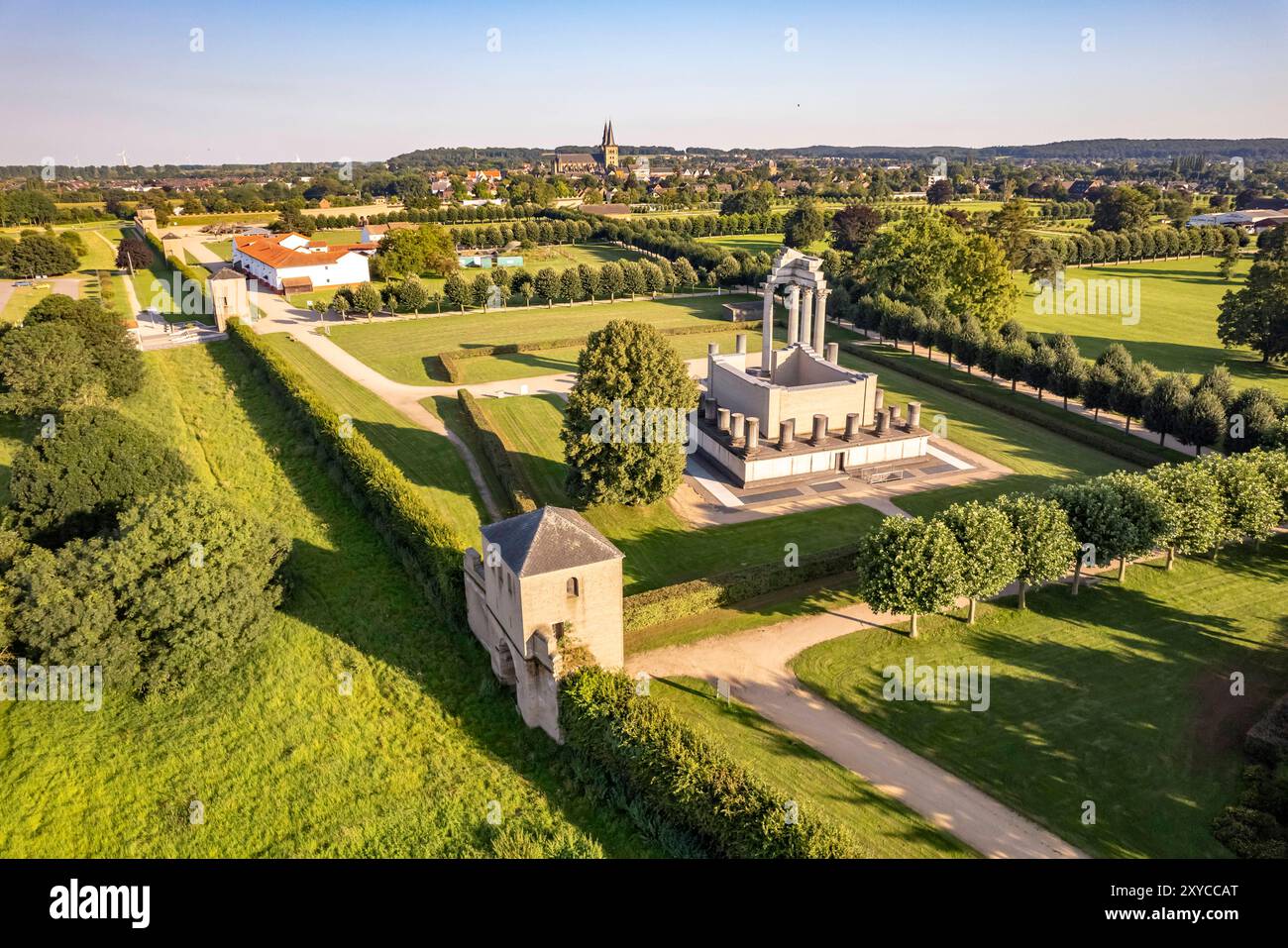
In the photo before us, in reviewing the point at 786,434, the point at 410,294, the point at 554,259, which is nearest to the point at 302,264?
the point at 410,294

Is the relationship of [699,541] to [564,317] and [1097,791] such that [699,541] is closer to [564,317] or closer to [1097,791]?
[1097,791]

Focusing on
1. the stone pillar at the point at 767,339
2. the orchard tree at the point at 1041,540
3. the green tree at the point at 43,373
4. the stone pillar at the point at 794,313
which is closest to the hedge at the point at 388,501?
the green tree at the point at 43,373

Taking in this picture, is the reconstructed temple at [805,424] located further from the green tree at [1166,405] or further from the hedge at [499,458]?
the green tree at [1166,405]

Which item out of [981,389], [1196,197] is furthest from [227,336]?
[1196,197]

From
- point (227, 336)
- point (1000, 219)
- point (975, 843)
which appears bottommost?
point (975, 843)

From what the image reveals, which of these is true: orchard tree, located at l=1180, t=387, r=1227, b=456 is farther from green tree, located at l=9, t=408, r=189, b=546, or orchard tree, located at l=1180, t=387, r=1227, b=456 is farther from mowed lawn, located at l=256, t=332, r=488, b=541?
green tree, located at l=9, t=408, r=189, b=546
